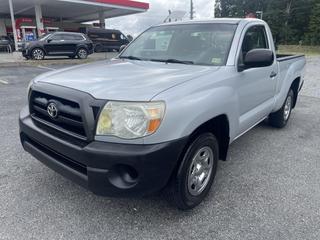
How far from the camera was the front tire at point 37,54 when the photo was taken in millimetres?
17344

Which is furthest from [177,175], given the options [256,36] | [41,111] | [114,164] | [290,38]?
[290,38]

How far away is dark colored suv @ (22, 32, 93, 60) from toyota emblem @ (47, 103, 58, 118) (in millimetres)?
16469

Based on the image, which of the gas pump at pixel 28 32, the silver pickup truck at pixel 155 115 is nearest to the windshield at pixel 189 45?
the silver pickup truck at pixel 155 115

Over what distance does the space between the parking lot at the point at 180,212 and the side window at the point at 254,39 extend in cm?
147

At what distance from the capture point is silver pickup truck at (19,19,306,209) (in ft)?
7.31

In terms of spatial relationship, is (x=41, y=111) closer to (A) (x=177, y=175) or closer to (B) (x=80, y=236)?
(B) (x=80, y=236)

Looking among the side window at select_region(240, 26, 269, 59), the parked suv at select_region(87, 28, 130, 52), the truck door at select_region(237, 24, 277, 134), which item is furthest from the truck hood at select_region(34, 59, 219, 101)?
the parked suv at select_region(87, 28, 130, 52)

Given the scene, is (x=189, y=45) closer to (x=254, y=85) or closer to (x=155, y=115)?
(x=254, y=85)

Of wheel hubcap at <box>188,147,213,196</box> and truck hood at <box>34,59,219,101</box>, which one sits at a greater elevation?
truck hood at <box>34,59,219,101</box>

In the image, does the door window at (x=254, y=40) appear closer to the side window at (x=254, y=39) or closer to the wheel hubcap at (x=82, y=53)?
the side window at (x=254, y=39)

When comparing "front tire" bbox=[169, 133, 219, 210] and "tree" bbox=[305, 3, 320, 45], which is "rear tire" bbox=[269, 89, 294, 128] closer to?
"front tire" bbox=[169, 133, 219, 210]

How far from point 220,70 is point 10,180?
260cm

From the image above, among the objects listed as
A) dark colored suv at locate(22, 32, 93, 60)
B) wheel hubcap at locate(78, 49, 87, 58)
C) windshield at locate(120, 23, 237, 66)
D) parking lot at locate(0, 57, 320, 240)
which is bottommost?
parking lot at locate(0, 57, 320, 240)

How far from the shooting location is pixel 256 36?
4.05 metres
